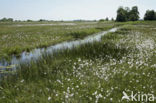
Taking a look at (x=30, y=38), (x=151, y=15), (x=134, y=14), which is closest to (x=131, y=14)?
(x=134, y=14)

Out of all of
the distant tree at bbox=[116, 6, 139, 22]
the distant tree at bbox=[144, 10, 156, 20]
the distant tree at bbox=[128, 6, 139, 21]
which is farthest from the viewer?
the distant tree at bbox=[128, 6, 139, 21]

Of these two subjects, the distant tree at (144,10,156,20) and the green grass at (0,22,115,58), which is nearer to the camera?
the green grass at (0,22,115,58)

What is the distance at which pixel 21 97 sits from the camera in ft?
14.8

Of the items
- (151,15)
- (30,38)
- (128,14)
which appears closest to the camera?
(30,38)

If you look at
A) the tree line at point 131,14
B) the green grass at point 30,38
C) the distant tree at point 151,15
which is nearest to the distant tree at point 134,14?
the tree line at point 131,14

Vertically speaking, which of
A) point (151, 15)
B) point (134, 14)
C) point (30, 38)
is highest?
point (134, 14)

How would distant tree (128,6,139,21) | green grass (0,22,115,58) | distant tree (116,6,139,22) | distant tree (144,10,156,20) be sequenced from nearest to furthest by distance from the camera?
green grass (0,22,115,58)
distant tree (144,10,156,20)
distant tree (116,6,139,22)
distant tree (128,6,139,21)

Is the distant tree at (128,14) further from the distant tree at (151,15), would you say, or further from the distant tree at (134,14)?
the distant tree at (151,15)

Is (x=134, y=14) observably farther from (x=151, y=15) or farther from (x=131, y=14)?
(x=151, y=15)

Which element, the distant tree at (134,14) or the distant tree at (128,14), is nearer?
the distant tree at (128,14)

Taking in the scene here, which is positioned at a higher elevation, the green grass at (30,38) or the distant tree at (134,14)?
the distant tree at (134,14)

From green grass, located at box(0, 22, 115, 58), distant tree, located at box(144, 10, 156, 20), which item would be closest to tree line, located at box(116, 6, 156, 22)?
distant tree, located at box(144, 10, 156, 20)

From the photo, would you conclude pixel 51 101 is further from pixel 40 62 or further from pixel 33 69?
pixel 40 62

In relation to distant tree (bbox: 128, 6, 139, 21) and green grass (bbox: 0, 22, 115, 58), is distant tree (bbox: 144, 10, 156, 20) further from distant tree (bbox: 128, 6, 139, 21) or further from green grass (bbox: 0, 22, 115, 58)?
green grass (bbox: 0, 22, 115, 58)
